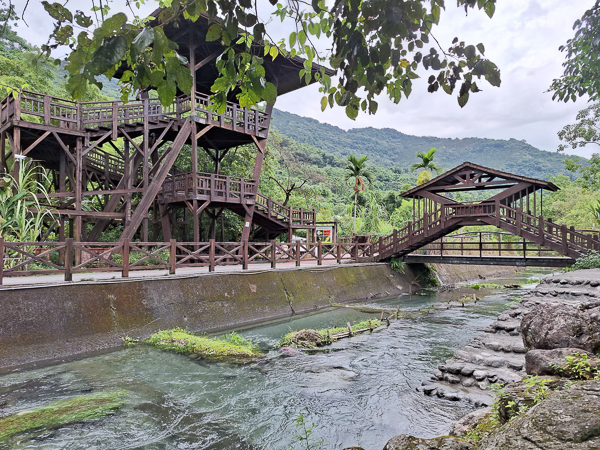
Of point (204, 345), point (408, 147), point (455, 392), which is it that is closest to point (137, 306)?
point (204, 345)

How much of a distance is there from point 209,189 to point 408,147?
121 meters

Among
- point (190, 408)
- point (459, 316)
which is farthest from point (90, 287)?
point (459, 316)

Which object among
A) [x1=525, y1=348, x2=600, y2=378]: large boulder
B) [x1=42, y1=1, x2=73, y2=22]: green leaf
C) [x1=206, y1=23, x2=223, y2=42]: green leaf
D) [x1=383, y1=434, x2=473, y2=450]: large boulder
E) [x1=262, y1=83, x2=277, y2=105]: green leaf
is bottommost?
[x1=383, y1=434, x2=473, y2=450]: large boulder

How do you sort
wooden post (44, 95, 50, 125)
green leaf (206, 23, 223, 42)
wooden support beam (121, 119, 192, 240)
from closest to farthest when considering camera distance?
green leaf (206, 23, 223, 42) < wooden post (44, 95, 50, 125) < wooden support beam (121, 119, 192, 240)

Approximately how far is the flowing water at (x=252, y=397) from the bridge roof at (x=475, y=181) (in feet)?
33.8

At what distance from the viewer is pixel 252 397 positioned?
6316 mm

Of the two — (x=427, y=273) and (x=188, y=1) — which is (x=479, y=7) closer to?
(x=188, y=1)

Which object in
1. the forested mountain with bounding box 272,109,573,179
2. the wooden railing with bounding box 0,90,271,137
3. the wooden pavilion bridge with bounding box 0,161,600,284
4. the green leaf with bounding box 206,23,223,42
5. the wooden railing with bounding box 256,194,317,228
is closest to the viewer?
the green leaf with bounding box 206,23,223,42

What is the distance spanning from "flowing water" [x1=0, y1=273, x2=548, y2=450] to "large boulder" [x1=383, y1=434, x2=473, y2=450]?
2.01 m

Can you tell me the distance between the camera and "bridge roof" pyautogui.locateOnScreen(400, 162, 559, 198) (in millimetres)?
17688

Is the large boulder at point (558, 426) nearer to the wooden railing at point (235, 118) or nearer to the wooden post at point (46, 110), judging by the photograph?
the wooden railing at point (235, 118)

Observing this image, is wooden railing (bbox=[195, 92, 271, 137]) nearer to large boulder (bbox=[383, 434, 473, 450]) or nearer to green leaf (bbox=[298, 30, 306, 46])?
green leaf (bbox=[298, 30, 306, 46])

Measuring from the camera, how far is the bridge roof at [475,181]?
58.0ft

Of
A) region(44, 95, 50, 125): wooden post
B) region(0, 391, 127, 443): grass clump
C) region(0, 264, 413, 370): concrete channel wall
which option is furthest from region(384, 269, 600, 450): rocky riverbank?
region(44, 95, 50, 125): wooden post
